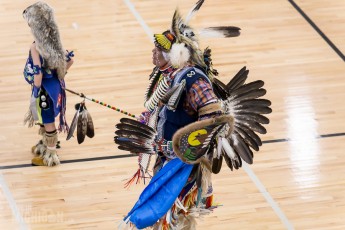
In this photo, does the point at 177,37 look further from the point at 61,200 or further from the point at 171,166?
the point at 61,200

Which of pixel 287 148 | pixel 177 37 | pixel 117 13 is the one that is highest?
pixel 177 37

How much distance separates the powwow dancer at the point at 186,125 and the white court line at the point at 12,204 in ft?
3.49

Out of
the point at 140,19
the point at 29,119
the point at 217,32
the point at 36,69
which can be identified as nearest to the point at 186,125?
the point at 217,32

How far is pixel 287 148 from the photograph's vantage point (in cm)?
838

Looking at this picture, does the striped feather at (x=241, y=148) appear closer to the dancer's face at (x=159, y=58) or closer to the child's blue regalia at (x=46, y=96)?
the dancer's face at (x=159, y=58)

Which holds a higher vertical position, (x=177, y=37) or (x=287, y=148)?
(x=177, y=37)

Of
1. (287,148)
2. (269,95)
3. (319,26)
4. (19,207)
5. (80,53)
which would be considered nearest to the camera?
(19,207)

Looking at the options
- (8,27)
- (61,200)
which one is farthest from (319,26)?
(61,200)

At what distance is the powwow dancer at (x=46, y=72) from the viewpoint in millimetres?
7691

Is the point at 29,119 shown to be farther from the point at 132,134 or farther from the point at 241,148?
the point at 241,148

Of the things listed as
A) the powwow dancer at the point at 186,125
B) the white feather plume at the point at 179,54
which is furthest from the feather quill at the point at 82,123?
the white feather plume at the point at 179,54

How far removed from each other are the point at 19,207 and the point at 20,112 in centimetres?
139

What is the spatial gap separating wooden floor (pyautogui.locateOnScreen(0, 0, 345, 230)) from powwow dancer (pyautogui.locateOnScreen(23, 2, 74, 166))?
0.90 feet

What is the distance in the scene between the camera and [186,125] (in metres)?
6.29
